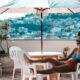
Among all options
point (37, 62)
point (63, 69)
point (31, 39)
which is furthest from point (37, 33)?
point (63, 69)

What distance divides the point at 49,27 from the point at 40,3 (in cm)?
529

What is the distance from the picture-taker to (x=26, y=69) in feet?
23.8

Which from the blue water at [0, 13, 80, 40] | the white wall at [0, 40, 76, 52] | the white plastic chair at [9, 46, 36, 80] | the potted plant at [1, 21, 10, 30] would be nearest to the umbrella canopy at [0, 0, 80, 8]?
the white plastic chair at [9, 46, 36, 80]

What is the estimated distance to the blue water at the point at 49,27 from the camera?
12.5 metres

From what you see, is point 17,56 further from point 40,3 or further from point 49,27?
point 49,27

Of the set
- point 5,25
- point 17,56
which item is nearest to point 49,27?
point 5,25

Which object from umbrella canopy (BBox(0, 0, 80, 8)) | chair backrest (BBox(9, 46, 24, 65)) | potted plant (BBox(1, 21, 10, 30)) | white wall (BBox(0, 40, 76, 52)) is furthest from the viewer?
white wall (BBox(0, 40, 76, 52))

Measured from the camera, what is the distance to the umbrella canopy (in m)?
6.95

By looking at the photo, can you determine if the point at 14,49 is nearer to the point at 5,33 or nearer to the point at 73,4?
the point at 73,4

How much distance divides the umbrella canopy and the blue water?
16.6ft

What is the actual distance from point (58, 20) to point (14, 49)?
458cm

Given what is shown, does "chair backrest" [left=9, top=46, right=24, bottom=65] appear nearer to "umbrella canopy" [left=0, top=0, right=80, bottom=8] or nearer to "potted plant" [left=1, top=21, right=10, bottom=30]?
"umbrella canopy" [left=0, top=0, right=80, bottom=8]

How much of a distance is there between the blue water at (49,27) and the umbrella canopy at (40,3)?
199 inches

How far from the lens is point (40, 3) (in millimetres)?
7254
